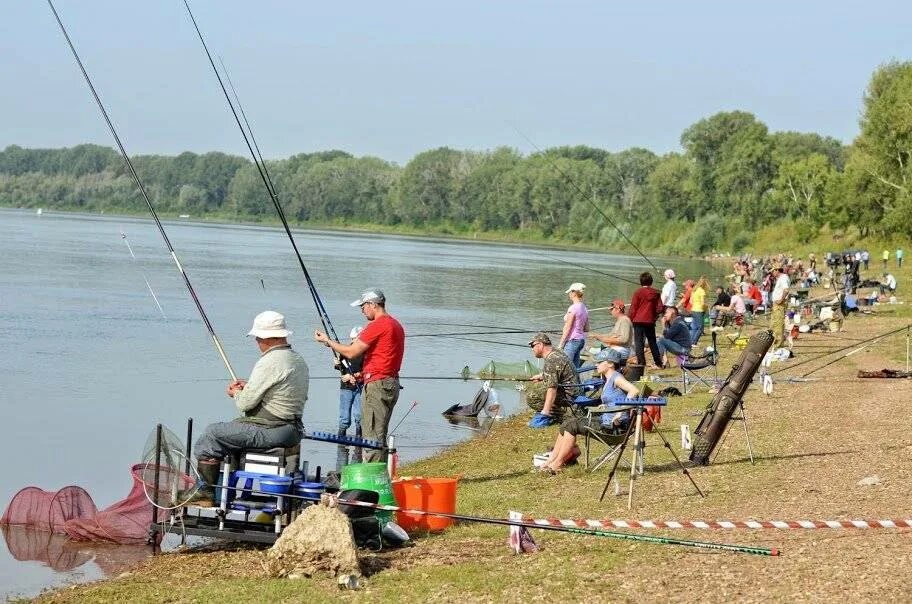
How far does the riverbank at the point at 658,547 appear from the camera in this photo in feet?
23.5

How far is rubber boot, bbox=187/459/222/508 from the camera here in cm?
834

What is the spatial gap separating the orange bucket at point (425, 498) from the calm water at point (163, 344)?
2270mm

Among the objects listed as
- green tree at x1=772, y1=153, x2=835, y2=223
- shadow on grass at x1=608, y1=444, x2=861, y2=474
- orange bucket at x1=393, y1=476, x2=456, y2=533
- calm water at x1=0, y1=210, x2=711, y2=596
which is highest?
green tree at x1=772, y1=153, x2=835, y2=223

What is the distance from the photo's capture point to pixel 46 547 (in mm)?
10242

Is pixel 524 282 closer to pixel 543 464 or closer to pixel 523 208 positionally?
pixel 543 464

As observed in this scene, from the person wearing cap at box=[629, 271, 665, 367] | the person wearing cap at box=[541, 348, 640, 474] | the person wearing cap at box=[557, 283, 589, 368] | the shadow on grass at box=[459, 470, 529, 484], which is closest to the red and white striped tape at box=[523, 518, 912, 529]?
the person wearing cap at box=[541, 348, 640, 474]

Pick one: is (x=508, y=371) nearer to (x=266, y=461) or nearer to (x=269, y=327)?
(x=269, y=327)

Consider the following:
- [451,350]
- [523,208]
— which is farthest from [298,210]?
Answer: [451,350]

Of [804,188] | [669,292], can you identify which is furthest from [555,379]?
[804,188]

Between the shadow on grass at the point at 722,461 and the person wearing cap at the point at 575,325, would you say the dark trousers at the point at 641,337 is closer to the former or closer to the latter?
the person wearing cap at the point at 575,325

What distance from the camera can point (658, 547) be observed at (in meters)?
8.02

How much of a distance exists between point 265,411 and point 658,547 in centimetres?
261

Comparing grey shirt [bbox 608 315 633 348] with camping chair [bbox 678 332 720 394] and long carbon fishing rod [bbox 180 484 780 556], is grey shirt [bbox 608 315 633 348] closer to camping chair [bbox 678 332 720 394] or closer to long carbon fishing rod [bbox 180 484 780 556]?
camping chair [bbox 678 332 720 394]

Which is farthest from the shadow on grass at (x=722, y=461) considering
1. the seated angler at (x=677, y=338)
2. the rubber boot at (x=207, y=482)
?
the seated angler at (x=677, y=338)
